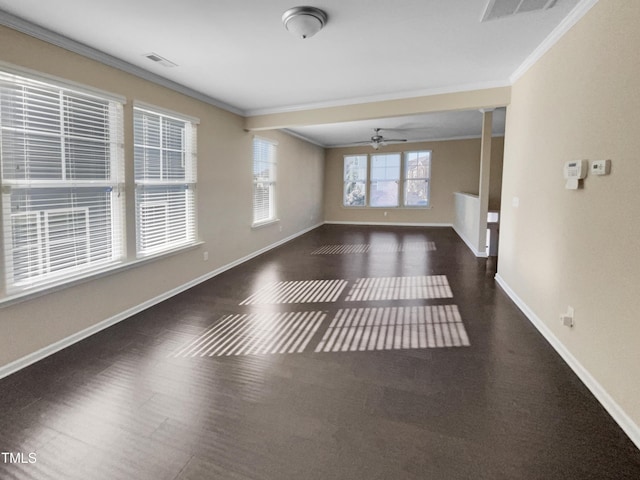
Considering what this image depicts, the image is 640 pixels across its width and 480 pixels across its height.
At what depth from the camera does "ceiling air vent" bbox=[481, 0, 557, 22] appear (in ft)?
7.37

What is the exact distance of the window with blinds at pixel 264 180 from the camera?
6105 millimetres

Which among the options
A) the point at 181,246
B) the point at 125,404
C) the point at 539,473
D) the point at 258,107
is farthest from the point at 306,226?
the point at 539,473

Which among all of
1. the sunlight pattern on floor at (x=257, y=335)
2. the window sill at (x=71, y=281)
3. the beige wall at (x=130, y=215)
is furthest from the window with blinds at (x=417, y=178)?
the window sill at (x=71, y=281)

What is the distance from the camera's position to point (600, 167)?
2.07 m

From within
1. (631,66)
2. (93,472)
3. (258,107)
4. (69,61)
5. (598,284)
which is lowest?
(93,472)

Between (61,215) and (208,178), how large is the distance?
211 centimetres

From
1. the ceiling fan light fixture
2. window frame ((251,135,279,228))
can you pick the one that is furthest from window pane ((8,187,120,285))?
window frame ((251,135,279,228))

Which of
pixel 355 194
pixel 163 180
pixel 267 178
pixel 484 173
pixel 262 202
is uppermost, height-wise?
pixel 484 173

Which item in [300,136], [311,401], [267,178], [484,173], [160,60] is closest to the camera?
[311,401]

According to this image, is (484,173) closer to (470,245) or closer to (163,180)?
(470,245)

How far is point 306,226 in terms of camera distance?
30.3 feet

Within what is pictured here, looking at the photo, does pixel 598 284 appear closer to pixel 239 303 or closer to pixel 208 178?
pixel 239 303

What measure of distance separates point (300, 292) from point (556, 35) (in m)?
3.51

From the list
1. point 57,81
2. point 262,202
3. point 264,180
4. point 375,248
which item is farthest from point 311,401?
point 375,248
